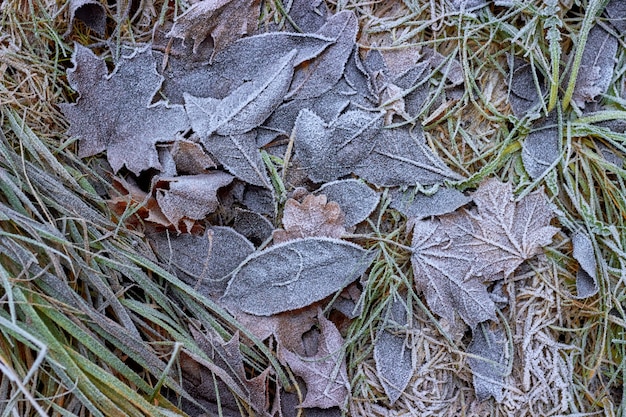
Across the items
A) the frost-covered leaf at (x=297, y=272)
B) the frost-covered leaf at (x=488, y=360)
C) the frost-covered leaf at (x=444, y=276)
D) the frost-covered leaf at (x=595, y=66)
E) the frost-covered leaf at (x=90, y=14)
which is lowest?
the frost-covered leaf at (x=488, y=360)

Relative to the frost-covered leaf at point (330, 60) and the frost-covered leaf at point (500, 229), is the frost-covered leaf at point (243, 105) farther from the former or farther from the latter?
the frost-covered leaf at point (500, 229)

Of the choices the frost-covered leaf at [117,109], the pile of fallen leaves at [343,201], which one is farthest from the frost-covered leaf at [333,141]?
the frost-covered leaf at [117,109]

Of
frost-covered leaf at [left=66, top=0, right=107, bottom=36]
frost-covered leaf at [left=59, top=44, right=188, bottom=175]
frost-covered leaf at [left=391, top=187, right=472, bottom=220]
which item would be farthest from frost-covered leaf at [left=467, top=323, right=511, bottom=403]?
frost-covered leaf at [left=66, top=0, right=107, bottom=36]

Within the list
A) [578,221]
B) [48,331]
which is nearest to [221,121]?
[48,331]

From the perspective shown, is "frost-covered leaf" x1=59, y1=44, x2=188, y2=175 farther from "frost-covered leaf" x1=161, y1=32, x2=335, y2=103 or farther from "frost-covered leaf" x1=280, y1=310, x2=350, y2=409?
"frost-covered leaf" x1=280, y1=310, x2=350, y2=409

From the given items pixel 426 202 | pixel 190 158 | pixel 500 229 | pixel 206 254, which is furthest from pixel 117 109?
pixel 500 229

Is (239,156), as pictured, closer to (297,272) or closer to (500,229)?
(297,272)
